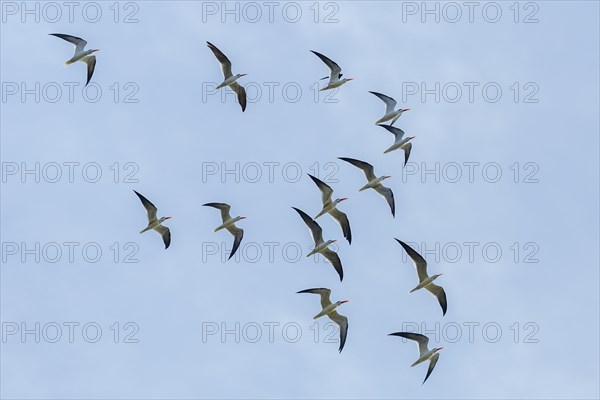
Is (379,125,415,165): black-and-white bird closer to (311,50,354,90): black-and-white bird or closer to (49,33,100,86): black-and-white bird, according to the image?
(311,50,354,90): black-and-white bird

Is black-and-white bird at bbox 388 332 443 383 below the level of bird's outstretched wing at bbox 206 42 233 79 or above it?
below

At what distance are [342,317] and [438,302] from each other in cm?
347

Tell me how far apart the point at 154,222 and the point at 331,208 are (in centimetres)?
639

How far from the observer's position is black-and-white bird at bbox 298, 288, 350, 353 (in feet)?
182

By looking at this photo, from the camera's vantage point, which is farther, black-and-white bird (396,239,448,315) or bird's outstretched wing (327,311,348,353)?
bird's outstretched wing (327,311,348,353)

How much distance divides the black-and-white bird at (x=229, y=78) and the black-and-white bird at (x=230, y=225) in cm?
372

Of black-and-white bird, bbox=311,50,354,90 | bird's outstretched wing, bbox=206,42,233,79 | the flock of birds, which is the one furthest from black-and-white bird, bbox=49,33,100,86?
black-and-white bird, bbox=311,50,354,90

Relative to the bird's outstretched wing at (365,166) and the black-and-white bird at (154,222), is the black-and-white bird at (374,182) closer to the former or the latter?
the bird's outstretched wing at (365,166)

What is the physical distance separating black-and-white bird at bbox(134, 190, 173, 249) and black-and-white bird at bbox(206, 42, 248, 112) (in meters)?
4.87

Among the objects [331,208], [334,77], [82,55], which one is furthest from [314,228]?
[82,55]

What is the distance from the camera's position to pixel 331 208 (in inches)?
2231

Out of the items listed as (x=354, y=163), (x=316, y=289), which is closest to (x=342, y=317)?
(x=316, y=289)

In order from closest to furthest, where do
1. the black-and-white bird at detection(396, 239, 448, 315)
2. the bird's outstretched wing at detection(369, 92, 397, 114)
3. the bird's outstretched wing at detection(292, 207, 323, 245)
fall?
the black-and-white bird at detection(396, 239, 448, 315)
the bird's outstretched wing at detection(292, 207, 323, 245)
the bird's outstretched wing at detection(369, 92, 397, 114)

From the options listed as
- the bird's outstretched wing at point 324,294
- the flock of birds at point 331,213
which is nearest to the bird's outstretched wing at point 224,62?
the flock of birds at point 331,213
